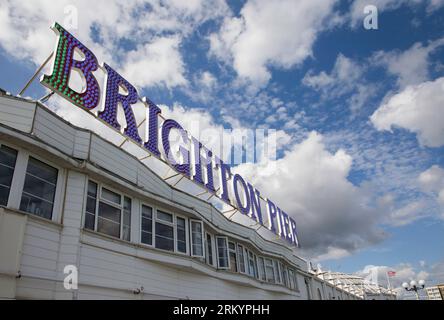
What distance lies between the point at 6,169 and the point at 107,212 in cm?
390

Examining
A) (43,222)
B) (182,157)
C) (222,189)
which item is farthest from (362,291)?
(43,222)

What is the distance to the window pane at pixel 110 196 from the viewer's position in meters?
12.9

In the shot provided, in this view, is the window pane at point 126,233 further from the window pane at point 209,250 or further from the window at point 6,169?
the window pane at point 209,250

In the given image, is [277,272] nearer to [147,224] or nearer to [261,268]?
[261,268]

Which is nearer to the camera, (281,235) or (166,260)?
(166,260)

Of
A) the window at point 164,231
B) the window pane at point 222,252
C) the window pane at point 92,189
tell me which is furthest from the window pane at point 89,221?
the window pane at point 222,252

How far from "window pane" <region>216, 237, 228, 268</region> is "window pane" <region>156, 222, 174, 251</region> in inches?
195

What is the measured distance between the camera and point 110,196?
13.2 m

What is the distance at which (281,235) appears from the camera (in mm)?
34250

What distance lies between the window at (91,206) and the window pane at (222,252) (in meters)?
9.25

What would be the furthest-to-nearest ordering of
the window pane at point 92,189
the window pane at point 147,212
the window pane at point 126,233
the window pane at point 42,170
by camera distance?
the window pane at point 147,212
the window pane at point 126,233
the window pane at point 92,189
the window pane at point 42,170

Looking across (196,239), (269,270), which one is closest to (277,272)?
(269,270)
